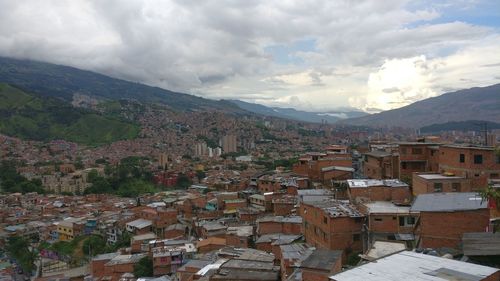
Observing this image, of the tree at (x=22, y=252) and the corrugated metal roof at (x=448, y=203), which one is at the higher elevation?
the corrugated metal roof at (x=448, y=203)

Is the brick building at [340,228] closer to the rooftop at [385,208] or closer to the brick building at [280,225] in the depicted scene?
the rooftop at [385,208]

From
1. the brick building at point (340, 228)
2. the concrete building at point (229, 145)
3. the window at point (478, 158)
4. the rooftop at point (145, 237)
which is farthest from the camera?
the concrete building at point (229, 145)

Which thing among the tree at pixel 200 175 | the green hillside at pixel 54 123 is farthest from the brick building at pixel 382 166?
the green hillside at pixel 54 123

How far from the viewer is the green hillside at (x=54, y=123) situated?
377 ft

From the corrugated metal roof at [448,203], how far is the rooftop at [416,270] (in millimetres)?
4691

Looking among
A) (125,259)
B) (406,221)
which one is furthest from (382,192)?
(125,259)

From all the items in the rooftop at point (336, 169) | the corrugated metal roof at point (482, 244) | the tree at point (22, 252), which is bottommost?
the tree at point (22, 252)

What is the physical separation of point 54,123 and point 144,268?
363 feet

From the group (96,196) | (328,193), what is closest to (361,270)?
(328,193)

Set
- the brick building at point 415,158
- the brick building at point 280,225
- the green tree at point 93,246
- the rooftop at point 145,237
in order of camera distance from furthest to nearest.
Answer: the green tree at point 93,246
the rooftop at point 145,237
the brick building at point 415,158
the brick building at point 280,225

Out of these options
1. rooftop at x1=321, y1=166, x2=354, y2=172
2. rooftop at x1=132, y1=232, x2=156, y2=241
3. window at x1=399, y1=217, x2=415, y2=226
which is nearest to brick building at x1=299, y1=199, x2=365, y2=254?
window at x1=399, y1=217, x2=415, y2=226

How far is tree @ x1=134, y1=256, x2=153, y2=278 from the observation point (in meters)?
22.9

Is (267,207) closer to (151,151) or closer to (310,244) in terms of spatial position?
(310,244)

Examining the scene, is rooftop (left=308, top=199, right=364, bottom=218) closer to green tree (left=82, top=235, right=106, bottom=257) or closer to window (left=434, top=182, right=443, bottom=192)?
window (left=434, top=182, right=443, bottom=192)
